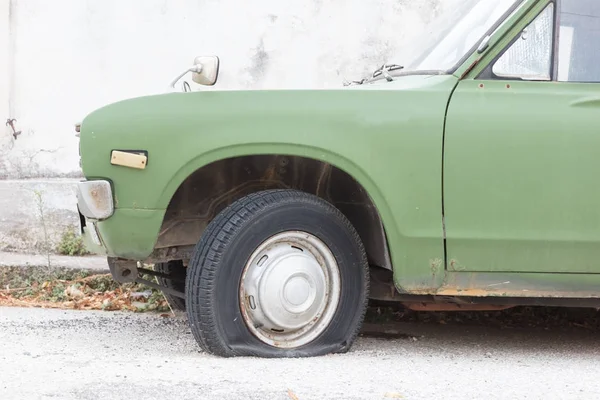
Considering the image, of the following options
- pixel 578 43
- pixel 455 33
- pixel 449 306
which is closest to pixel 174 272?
pixel 449 306

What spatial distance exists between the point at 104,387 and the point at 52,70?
4.62m

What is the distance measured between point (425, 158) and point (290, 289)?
0.83 m

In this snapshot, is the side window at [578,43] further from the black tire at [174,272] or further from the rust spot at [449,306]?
the black tire at [174,272]

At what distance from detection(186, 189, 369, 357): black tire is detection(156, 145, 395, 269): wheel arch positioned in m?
0.17

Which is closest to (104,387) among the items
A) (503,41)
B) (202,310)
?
(202,310)

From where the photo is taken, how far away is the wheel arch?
476 centimetres

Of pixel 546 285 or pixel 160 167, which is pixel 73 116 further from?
pixel 546 285

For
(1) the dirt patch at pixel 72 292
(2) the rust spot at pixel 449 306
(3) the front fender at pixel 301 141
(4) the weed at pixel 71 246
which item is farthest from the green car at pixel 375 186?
(4) the weed at pixel 71 246

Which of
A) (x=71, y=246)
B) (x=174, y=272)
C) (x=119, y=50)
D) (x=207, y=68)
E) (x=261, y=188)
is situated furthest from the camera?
(x=119, y=50)

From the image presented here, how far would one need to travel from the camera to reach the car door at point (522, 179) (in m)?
4.55

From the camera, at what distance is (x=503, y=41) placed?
4.70m

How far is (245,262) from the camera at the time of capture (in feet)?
14.9

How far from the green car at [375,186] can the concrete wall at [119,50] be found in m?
3.43

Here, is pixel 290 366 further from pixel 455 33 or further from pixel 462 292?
pixel 455 33
